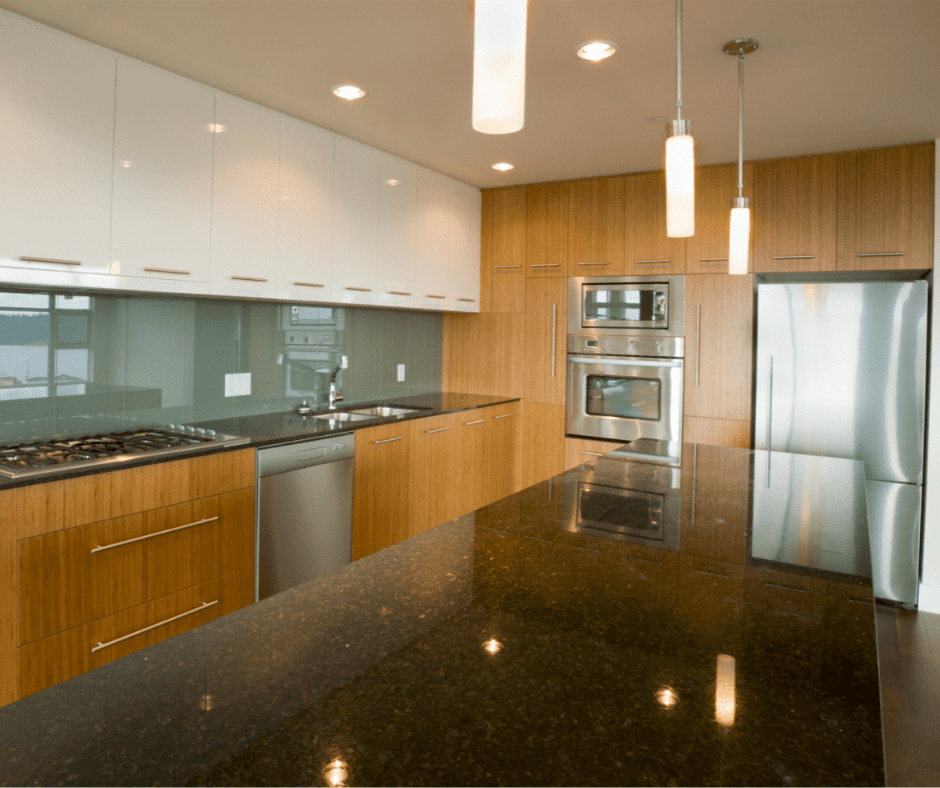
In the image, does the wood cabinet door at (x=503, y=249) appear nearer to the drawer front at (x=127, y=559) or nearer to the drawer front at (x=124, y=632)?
the drawer front at (x=127, y=559)

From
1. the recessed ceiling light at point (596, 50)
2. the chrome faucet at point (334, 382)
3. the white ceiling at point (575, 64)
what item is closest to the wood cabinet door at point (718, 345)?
the white ceiling at point (575, 64)

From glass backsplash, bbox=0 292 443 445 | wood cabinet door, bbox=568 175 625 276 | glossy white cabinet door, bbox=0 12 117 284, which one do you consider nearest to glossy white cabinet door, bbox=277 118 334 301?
glass backsplash, bbox=0 292 443 445

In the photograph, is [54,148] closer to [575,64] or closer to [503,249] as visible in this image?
[575,64]

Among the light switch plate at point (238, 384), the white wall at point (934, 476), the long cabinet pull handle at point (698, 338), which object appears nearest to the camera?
the light switch plate at point (238, 384)

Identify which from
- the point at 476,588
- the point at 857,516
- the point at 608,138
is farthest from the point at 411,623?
the point at 608,138

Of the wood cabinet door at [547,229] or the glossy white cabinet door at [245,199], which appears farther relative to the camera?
the wood cabinet door at [547,229]

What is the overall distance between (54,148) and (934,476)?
13.7ft

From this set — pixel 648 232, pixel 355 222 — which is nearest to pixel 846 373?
pixel 648 232

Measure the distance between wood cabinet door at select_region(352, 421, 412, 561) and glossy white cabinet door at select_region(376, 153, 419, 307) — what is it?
32.4 inches

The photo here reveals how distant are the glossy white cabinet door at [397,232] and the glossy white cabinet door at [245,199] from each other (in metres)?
0.78

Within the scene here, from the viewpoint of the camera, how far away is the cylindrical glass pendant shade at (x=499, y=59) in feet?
2.49

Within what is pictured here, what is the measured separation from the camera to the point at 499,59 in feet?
2.52

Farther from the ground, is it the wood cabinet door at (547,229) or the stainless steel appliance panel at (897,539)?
the wood cabinet door at (547,229)

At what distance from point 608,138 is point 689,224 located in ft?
6.98
